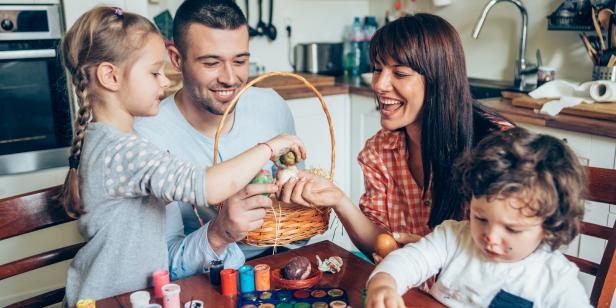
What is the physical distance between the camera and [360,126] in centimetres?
315

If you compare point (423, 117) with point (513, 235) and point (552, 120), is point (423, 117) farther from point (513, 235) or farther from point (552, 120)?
point (552, 120)

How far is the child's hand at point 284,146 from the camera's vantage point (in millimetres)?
1273

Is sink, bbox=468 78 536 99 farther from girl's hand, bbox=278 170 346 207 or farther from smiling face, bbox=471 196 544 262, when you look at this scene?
smiling face, bbox=471 196 544 262

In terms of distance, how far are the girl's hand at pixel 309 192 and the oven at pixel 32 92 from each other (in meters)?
1.53

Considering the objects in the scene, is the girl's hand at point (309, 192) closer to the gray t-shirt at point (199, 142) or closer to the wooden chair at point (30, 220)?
the gray t-shirt at point (199, 142)

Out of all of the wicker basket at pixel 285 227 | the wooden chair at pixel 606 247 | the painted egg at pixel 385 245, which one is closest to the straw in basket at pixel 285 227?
the wicker basket at pixel 285 227

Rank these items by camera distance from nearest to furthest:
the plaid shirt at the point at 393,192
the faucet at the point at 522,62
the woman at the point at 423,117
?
the woman at the point at 423,117 → the plaid shirt at the point at 393,192 → the faucet at the point at 522,62

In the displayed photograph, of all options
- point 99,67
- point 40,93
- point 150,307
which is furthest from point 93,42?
point 40,93

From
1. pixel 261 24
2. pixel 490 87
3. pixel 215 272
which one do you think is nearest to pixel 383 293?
pixel 215 272

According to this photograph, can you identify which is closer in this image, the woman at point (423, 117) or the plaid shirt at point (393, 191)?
the woman at point (423, 117)

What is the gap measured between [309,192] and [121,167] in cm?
44

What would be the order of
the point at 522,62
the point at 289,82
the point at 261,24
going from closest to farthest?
the point at 522,62, the point at 289,82, the point at 261,24

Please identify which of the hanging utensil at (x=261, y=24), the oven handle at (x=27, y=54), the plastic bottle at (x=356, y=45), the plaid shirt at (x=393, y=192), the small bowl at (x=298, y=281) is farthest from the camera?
the plastic bottle at (x=356, y=45)

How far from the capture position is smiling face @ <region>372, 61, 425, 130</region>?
1430mm
